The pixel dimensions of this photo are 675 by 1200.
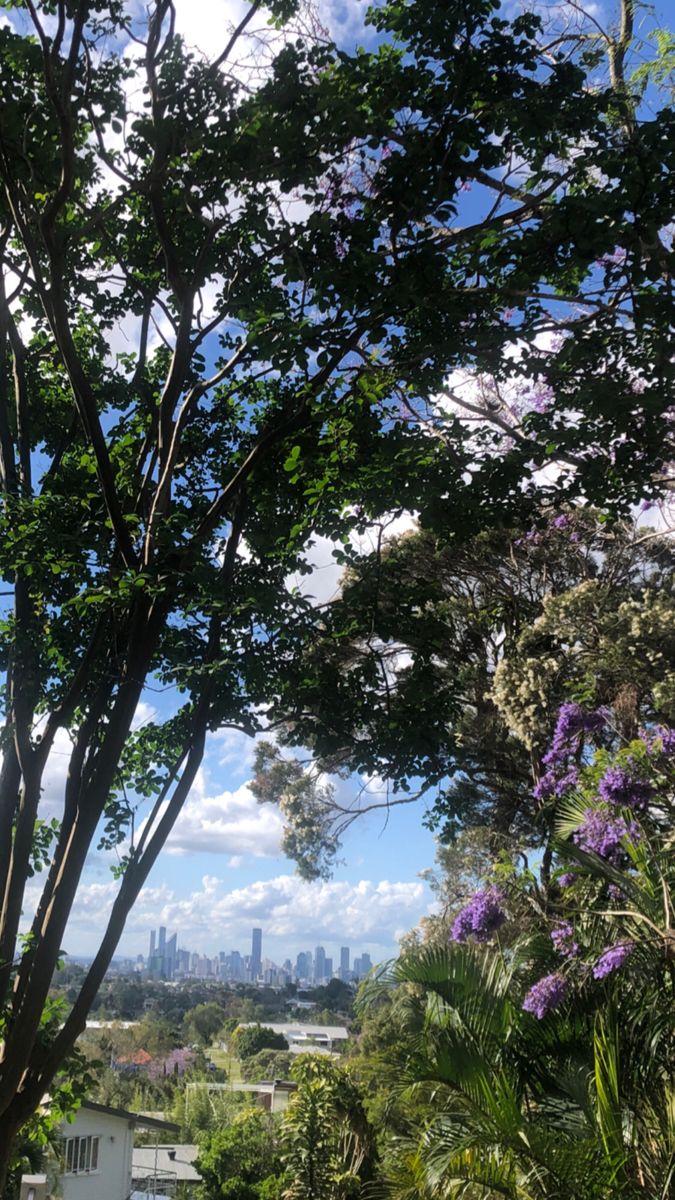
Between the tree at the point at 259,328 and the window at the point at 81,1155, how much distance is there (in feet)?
66.9

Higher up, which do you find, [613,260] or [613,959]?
[613,260]

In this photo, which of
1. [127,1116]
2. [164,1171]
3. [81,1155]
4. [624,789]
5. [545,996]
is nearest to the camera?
[545,996]

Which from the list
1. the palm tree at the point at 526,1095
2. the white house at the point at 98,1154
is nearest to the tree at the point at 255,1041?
the white house at the point at 98,1154

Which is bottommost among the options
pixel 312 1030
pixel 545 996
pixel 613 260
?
pixel 312 1030

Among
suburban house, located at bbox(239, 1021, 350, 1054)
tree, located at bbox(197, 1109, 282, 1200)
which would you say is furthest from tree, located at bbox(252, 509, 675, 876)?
suburban house, located at bbox(239, 1021, 350, 1054)

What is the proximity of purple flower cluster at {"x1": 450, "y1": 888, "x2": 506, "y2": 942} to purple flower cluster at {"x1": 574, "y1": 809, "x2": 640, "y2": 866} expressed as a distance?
1322 millimetres

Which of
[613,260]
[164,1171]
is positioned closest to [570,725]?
[613,260]

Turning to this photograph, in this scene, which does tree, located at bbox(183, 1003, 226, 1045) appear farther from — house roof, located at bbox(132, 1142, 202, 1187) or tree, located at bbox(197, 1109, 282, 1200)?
tree, located at bbox(197, 1109, 282, 1200)

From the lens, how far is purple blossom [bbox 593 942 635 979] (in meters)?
5.75

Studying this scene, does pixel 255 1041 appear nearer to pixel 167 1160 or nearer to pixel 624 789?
pixel 167 1160

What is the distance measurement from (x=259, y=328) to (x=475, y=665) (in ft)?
24.8

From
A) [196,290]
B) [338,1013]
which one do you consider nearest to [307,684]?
[196,290]

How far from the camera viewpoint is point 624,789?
23.1ft

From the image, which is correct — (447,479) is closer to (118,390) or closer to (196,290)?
(196,290)
